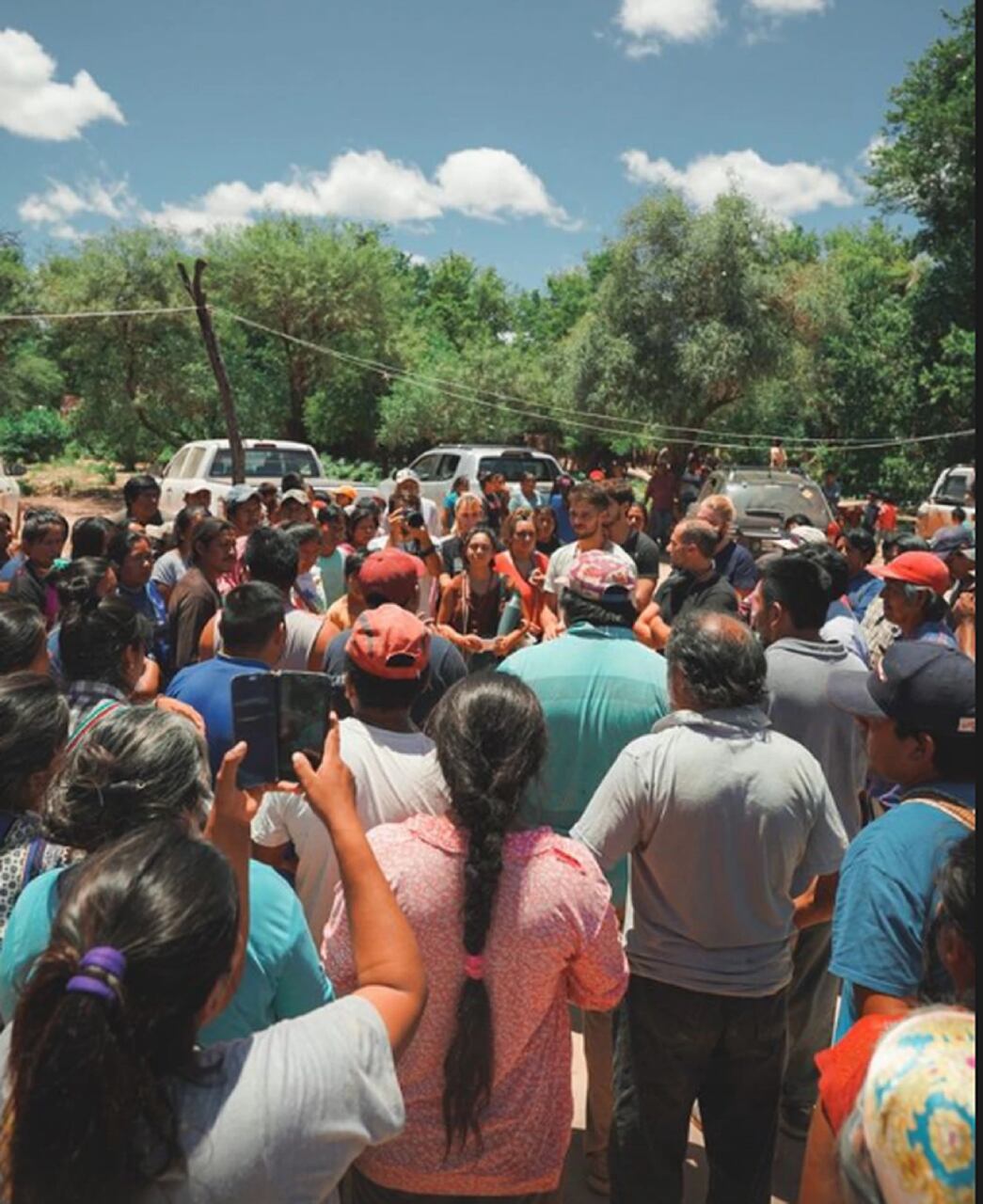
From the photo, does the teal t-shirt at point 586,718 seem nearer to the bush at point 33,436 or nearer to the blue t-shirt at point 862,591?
the blue t-shirt at point 862,591

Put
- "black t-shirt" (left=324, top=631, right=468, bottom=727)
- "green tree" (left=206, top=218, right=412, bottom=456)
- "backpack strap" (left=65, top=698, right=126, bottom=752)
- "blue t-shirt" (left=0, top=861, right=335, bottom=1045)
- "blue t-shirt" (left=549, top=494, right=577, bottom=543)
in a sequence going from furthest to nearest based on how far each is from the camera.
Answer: "green tree" (left=206, top=218, right=412, bottom=456) → "blue t-shirt" (left=549, top=494, right=577, bottom=543) → "black t-shirt" (left=324, top=631, right=468, bottom=727) → "backpack strap" (left=65, top=698, right=126, bottom=752) → "blue t-shirt" (left=0, top=861, right=335, bottom=1045)

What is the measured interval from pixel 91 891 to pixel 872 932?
4.59ft

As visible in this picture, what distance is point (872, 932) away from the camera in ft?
5.97

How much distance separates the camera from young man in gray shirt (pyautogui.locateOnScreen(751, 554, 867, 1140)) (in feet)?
11.1

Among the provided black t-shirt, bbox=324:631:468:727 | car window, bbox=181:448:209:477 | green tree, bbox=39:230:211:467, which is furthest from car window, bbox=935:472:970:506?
green tree, bbox=39:230:211:467

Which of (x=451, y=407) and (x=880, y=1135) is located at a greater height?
(x=451, y=407)

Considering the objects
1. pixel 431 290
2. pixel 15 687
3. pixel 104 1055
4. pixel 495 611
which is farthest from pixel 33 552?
pixel 431 290

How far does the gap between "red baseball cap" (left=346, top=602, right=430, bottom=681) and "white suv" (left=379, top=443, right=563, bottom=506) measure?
1311 centimetres

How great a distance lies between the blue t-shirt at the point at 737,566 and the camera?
20.5 feet

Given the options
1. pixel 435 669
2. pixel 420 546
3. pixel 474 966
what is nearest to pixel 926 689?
pixel 474 966

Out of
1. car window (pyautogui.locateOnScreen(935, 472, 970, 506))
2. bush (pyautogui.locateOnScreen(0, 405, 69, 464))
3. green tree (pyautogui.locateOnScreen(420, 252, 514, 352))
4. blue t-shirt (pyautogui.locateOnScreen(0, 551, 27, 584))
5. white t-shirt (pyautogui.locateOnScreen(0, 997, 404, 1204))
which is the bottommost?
car window (pyautogui.locateOnScreen(935, 472, 970, 506))

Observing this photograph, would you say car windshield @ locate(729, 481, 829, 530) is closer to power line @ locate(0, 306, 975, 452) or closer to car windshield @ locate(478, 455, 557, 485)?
car windshield @ locate(478, 455, 557, 485)

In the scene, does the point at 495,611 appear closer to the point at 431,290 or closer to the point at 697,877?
the point at 697,877

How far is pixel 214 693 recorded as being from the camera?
326 cm
